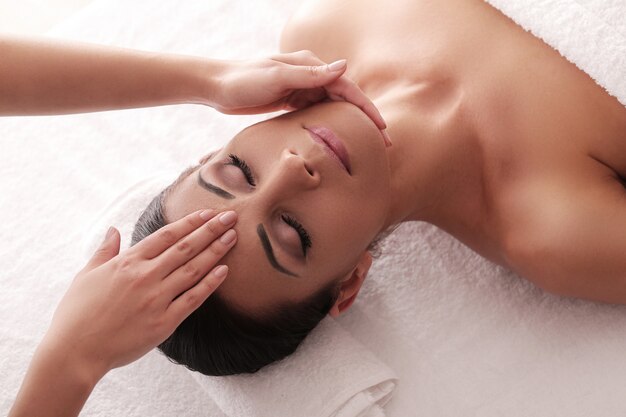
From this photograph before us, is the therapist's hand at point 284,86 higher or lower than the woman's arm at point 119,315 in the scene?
higher

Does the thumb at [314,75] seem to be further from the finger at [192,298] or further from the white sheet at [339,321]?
the white sheet at [339,321]

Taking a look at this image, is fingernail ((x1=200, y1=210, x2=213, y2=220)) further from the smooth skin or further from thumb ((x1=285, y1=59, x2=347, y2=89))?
thumb ((x1=285, y1=59, x2=347, y2=89))

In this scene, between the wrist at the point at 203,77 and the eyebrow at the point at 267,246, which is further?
the wrist at the point at 203,77

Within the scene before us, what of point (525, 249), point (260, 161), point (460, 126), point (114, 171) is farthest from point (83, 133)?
point (525, 249)

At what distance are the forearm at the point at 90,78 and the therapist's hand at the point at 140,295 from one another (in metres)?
0.34

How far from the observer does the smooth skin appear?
115 cm

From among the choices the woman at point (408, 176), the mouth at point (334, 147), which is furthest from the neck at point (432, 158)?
the mouth at point (334, 147)

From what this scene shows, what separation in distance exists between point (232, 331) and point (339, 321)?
1.07 ft

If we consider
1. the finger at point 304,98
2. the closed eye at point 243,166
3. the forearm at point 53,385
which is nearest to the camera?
the forearm at point 53,385

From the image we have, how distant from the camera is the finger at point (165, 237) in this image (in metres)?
1.18

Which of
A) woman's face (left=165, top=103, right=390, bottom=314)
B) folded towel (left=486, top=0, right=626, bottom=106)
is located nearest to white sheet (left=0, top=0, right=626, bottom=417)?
folded towel (left=486, top=0, right=626, bottom=106)

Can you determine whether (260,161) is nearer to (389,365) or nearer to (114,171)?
(389,365)

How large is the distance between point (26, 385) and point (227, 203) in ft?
1.38

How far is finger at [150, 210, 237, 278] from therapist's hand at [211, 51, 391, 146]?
25 centimetres
